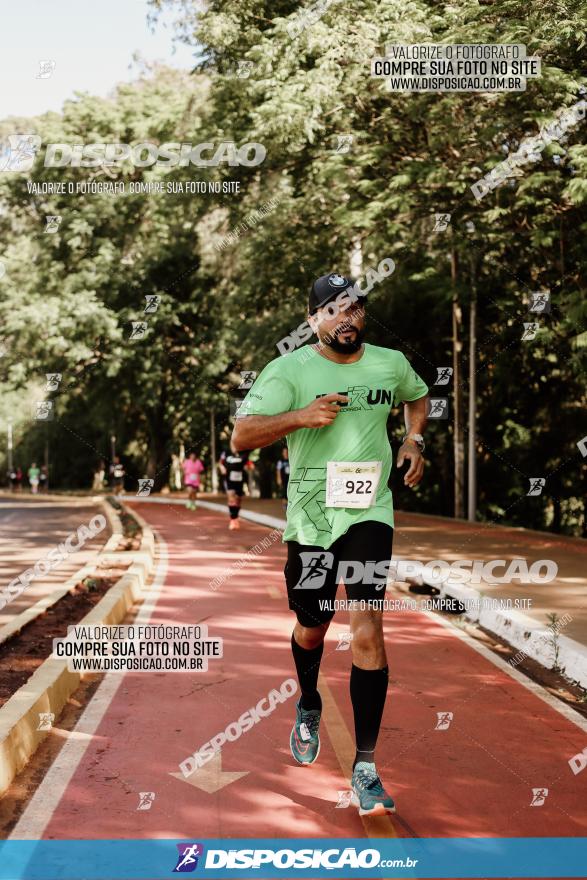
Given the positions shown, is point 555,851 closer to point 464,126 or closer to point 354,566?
point 354,566

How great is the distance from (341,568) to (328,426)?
63 cm

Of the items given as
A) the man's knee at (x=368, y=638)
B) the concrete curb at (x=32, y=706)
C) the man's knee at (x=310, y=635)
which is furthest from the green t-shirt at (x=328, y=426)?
the concrete curb at (x=32, y=706)

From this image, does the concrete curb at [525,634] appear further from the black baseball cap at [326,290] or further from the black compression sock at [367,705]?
the black baseball cap at [326,290]

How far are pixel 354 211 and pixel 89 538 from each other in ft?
28.9

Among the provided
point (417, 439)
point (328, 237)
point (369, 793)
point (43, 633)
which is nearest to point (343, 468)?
point (417, 439)

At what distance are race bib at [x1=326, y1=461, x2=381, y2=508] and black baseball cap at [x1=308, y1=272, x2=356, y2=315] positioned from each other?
28.0 inches

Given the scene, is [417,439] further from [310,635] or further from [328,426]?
[310,635]

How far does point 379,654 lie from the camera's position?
4844 mm

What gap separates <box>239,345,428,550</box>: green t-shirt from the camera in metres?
4.89

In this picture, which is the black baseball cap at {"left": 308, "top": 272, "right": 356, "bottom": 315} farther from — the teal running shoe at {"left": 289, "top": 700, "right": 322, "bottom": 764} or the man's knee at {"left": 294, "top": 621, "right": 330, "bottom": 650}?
the teal running shoe at {"left": 289, "top": 700, "right": 322, "bottom": 764}

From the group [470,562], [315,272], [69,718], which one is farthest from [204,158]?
[69,718]

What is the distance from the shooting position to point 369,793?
15.3 feet

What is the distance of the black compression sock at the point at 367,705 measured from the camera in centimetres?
476

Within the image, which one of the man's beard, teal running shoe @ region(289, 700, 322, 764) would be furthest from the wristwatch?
teal running shoe @ region(289, 700, 322, 764)
